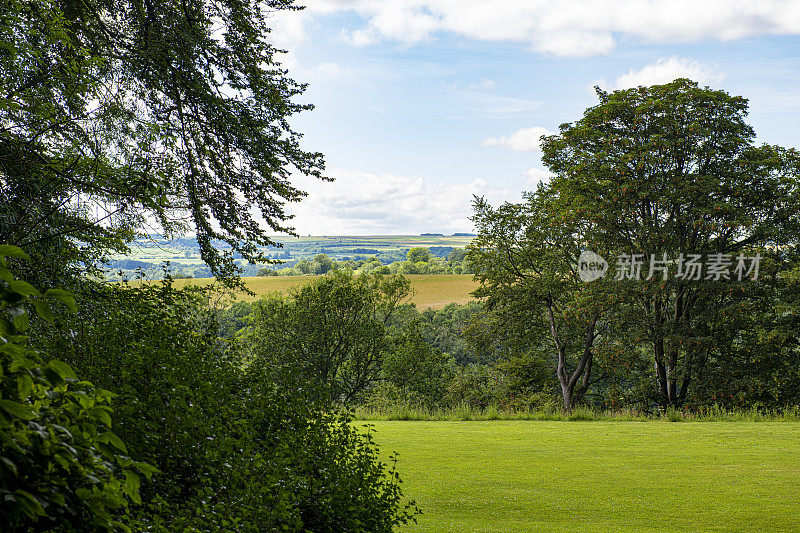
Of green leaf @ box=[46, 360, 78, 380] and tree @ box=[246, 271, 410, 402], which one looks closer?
green leaf @ box=[46, 360, 78, 380]

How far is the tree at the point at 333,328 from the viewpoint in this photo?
29609 mm

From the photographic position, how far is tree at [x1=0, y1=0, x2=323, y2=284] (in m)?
7.32

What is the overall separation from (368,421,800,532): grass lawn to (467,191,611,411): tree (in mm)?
12560

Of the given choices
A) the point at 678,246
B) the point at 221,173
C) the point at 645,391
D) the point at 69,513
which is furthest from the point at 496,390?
the point at 69,513

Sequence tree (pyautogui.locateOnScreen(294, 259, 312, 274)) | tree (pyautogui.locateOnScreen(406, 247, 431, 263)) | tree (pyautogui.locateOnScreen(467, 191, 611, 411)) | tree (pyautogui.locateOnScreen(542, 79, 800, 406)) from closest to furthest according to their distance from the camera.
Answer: tree (pyautogui.locateOnScreen(542, 79, 800, 406)), tree (pyautogui.locateOnScreen(467, 191, 611, 411)), tree (pyautogui.locateOnScreen(294, 259, 312, 274)), tree (pyautogui.locateOnScreen(406, 247, 431, 263))

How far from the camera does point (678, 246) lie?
75.0 feet

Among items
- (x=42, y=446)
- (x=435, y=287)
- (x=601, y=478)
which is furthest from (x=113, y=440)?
(x=435, y=287)

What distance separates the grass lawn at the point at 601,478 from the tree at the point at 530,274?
12.6 metres

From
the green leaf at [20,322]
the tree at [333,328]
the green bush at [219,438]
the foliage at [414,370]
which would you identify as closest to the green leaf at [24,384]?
the green leaf at [20,322]

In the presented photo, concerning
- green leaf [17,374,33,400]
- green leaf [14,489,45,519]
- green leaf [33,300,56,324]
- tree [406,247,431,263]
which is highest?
tree [406,247,431,263]

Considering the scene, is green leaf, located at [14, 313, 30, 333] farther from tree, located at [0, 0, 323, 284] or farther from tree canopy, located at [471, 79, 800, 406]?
tree canopy, located at [471, 79, 800, 406]

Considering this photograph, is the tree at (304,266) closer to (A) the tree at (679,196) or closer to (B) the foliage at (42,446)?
(A) the tree at (679,196)

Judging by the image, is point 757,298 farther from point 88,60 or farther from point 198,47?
point 88,60

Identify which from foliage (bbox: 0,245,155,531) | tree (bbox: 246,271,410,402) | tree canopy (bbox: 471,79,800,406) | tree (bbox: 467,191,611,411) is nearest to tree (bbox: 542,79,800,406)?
tree canopy (bbox: 471,79,800,406)
